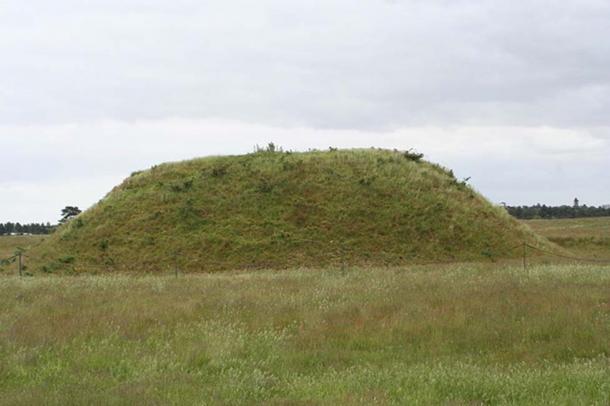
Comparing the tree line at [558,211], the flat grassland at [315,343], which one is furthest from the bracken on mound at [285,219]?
the tree line at [558,211]

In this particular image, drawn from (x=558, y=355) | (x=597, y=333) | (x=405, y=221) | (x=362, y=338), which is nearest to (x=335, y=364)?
(x=362, y=338)

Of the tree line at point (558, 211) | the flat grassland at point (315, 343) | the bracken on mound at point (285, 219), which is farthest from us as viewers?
the tree line at point (558, 211)

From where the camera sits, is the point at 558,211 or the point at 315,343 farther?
the point at 558,211

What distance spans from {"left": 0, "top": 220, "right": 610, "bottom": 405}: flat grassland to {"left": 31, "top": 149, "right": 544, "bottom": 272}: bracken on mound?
13005 millimetres

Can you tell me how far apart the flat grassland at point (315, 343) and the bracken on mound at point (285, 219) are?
A: 512 inches

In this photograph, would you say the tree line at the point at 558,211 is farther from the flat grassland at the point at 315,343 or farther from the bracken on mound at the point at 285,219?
the flat grassland at the point at 315,343

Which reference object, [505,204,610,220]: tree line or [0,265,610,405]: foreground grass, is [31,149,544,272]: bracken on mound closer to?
[0,265,610,405]: foreground grass

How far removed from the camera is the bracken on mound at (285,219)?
103 ft

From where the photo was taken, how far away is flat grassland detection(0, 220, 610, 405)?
795 centimetres

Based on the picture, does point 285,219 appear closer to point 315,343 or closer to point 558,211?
point 315,343

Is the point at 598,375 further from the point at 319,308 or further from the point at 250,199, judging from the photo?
the point at 250,199

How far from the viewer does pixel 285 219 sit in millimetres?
34188

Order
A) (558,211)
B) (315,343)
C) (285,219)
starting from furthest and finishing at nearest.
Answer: (558,211), (285,219), (315,343)

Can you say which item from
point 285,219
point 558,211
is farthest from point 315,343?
point 558,211
